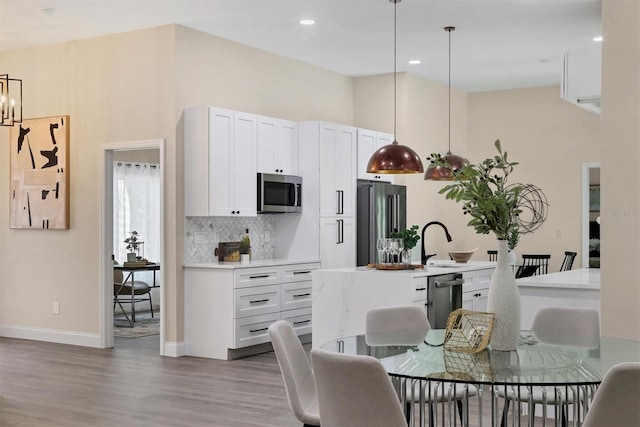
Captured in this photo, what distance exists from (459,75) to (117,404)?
6054mm

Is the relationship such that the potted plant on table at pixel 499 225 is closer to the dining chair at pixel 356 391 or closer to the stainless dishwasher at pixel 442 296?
A: the dining chair at pixel 356 391

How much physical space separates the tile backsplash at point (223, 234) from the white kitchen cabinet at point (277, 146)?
0.59m

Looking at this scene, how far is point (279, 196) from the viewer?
775 cm

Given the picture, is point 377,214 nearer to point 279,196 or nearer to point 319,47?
point 279,196

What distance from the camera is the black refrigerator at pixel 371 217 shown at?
8.59 meters

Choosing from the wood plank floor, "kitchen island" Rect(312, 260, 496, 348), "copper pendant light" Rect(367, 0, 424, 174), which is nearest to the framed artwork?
the wood plank floor

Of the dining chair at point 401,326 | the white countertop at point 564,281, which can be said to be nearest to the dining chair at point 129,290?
the white countertop at point 564,281

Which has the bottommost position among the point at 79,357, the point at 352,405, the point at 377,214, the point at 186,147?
the point at 79,357

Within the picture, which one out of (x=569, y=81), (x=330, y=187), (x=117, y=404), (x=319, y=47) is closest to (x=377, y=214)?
(x=330, y=187)

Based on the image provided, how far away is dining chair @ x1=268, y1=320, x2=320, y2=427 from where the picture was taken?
321 cm

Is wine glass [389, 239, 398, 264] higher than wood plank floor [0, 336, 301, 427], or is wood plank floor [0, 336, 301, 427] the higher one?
wine glass [389, 239, 398, 264]

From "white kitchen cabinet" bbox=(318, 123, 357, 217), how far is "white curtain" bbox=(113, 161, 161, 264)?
3189 mm

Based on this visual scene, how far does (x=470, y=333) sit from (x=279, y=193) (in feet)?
15.3

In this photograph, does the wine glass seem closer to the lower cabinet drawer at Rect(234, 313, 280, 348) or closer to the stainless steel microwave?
the lower cabinet drawer at Rect(234, 313, 280, 348)
